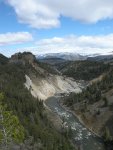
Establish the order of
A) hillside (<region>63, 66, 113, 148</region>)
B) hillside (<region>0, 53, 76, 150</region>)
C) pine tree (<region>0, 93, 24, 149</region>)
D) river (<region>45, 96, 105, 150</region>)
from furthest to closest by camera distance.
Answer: hillside (<region>63, 66, 113, 148</region>), river (<region>45, 96, 105, 150</region>), hillside (<region>0, 53, 76, 150</region>), pine tree (<region>0, 93, 24, 149</region>)

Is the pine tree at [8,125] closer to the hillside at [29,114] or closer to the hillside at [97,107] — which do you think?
the hillside at [29,114]

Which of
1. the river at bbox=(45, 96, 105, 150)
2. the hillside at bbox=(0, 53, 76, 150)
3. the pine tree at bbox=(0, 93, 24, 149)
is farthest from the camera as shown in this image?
the river at bbox=(45, 96, 105, 150)

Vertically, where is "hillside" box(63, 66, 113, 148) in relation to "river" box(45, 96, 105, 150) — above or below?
above

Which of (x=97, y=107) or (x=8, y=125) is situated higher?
(x=8, y=125)

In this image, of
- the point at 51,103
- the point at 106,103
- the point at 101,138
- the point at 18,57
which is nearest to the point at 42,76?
the point at 18,57

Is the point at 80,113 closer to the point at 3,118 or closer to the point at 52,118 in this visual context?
the point at 52,118

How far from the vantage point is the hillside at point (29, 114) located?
2596 inches

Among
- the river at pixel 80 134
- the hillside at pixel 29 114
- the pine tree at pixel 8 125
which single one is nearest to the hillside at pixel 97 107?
the river at pixel 80 134

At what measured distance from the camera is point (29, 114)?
88062 millimetres

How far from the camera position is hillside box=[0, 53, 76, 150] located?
6594cm

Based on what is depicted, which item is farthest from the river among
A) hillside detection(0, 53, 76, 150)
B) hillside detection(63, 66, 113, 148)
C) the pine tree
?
the pine tree

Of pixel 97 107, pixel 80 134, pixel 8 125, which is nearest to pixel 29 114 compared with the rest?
pixel 80 134

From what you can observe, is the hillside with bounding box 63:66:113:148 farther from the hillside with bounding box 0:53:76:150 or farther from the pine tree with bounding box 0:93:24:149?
the pine tree with bounding box 0:93:24:149

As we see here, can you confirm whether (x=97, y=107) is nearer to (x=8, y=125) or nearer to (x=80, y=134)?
(x=80, y=134)
